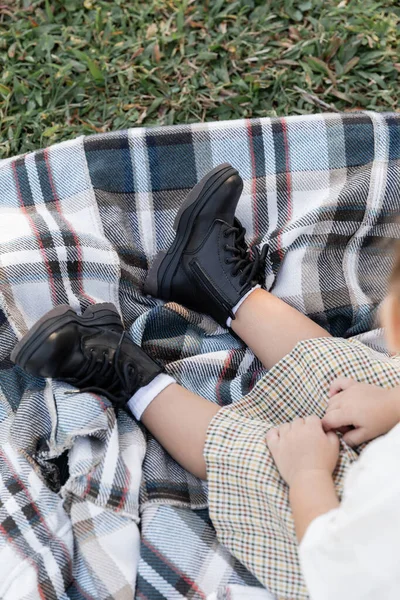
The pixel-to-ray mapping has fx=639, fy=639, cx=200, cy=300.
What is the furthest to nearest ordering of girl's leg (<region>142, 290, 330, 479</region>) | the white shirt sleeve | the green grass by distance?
the green grass, girl's leg (<region>142, 290, 330, 479</region>), the white shirt sleeve

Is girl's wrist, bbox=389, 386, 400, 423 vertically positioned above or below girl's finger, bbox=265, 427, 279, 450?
above

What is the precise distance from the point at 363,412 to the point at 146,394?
1.56 ft

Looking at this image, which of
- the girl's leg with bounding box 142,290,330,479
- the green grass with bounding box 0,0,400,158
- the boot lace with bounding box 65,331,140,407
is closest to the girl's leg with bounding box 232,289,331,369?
the girl's leg with bounding box 142,290,330,479

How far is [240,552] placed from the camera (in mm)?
1249

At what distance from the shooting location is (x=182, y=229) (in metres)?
1.57

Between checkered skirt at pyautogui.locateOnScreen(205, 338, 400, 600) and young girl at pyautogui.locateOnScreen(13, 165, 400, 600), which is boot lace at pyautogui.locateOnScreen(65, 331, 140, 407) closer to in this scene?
young girl at pyautogui.locateOnScreen(13, 165, 400, 600)

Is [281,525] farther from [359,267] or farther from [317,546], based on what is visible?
[359,267]

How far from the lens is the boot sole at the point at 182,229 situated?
60.9 inches

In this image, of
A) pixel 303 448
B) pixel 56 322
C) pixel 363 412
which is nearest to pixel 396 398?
pixel 363 412

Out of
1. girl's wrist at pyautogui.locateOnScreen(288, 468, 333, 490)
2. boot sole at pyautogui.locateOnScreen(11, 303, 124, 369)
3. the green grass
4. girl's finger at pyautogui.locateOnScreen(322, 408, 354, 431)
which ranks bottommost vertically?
girl's wrist at pyautogui.locateOnScreen(288, 468, 333, 490)

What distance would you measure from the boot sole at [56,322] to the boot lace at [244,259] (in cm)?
31

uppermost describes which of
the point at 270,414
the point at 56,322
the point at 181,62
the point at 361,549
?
the point at 181,62

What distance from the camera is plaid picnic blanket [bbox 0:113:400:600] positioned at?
1.28 m

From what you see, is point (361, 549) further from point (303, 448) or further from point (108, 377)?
point (108, 377)
